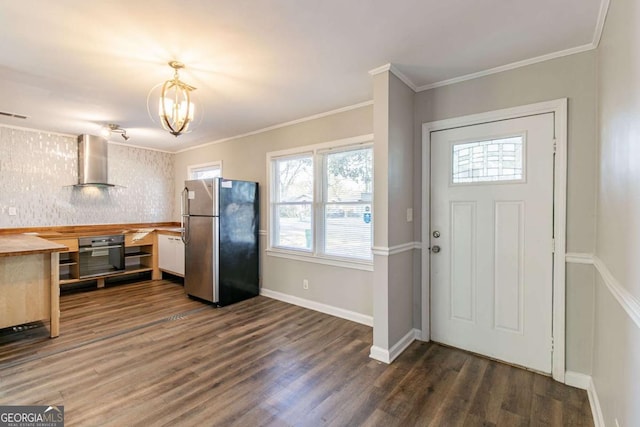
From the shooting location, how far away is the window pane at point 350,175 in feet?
10.6

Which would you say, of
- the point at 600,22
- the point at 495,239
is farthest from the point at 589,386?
the point at 600,22

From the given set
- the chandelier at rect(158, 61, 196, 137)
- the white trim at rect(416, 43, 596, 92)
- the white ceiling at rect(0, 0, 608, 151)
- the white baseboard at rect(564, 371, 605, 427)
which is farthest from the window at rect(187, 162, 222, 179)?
the white baseboard at rect(564, 371, 605, 427)

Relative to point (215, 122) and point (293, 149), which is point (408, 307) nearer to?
point (293, 149)

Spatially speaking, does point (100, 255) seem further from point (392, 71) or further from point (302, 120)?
point (392, 71)

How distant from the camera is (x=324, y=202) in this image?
359 cm

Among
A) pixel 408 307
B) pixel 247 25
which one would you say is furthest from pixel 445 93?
pixel 408 307

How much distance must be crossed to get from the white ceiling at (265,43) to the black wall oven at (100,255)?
2.09 m

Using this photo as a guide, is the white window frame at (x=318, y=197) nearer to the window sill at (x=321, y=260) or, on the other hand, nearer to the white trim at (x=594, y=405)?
the window sill at (x=321, y=260)

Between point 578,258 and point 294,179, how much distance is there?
2965mm

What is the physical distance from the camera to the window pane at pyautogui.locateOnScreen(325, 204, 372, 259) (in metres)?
3.26

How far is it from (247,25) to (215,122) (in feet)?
7.42

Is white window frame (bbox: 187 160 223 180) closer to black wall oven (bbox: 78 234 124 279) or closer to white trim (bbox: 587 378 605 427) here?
black wall oven (bbox: 78 234 124 279)

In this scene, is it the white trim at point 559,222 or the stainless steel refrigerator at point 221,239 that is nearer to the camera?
the white trim at point 559,222

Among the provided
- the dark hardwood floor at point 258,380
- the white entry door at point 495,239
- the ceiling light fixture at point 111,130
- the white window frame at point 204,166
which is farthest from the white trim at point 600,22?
the ceiling light fixture at point 111,130
